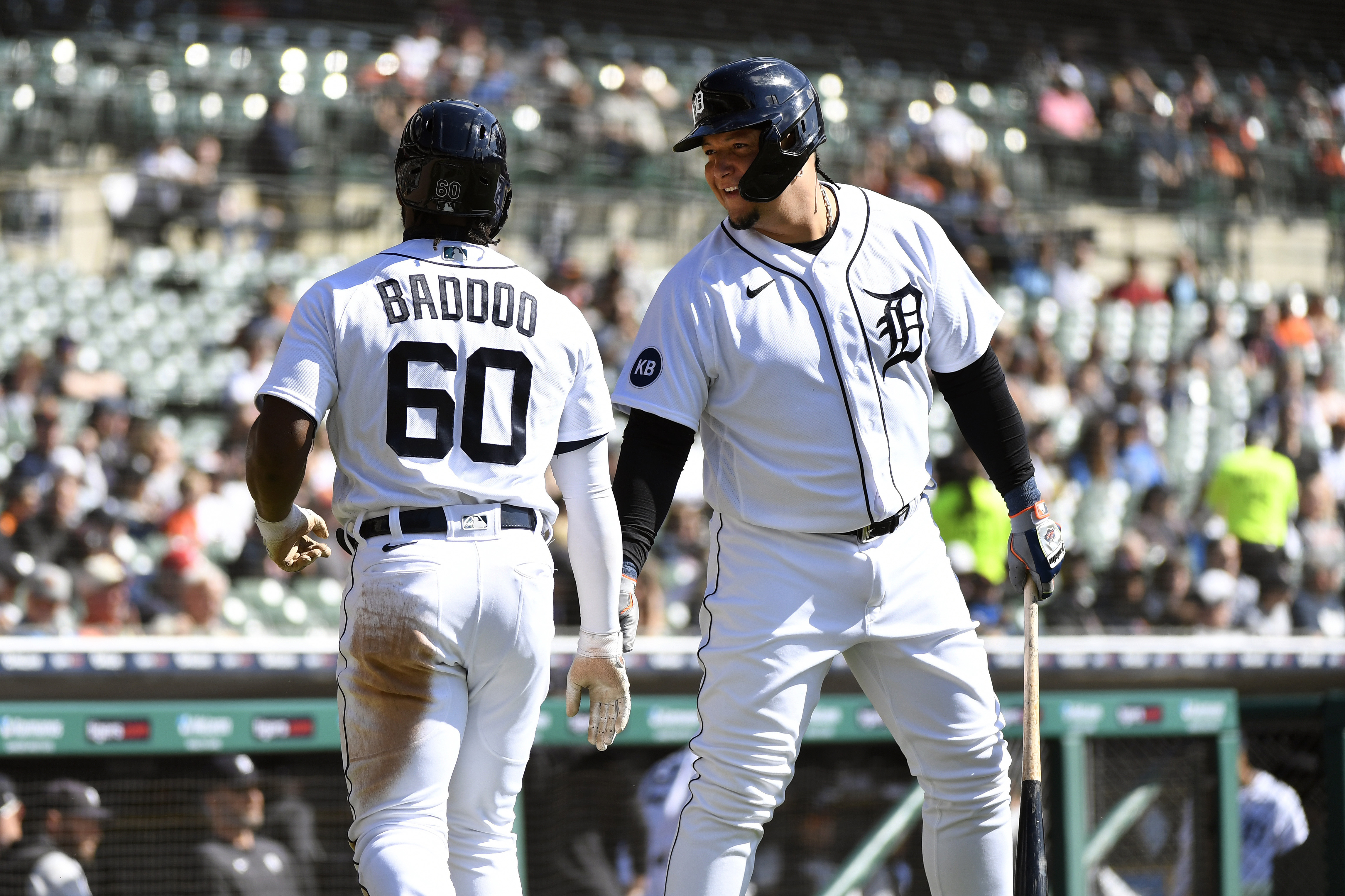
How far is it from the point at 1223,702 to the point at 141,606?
186 inches

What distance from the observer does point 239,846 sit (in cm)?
472

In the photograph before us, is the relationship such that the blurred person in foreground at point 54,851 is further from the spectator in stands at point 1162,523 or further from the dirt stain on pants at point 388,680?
the spectator in stands at point 1162,523

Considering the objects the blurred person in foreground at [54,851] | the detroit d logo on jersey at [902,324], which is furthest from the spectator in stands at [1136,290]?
the detroit d logo on jersey at [902,324]

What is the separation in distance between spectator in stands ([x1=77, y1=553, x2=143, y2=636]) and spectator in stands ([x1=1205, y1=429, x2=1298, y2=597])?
20.3 ft

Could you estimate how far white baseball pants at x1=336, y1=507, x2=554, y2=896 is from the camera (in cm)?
257

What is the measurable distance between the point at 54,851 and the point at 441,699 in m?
2.58

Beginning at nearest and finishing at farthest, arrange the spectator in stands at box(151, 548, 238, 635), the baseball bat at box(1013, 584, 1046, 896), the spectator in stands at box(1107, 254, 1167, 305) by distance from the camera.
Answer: the baseball bat at box(1013, 584, 1046, 896) → the spectator in stands at box(151, 548, 238, 635) → the spectator in stands at box(1107, 254, 1167, 305)

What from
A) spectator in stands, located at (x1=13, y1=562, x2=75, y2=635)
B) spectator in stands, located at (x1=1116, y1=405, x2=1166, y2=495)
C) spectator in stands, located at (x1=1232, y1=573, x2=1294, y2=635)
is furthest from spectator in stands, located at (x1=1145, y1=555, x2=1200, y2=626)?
spectator in stands, located at (x1=13, y1=562, x2=75, y2=635)

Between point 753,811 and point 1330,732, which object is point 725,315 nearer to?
point 753,811

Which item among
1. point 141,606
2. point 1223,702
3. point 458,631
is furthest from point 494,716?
point 141,606

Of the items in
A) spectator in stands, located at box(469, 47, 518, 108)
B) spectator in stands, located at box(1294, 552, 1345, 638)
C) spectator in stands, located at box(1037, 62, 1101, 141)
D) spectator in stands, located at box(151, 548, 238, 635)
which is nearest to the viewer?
spectator in stands, located at box(151, 548, 238, 635)

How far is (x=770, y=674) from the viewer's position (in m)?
2.88

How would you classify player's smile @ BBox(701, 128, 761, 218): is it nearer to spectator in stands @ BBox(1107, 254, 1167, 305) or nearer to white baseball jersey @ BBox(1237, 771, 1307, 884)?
white baseball jersey @ BBox(1237, 771, 1307, 884)

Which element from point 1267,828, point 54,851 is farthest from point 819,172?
point 1267,828
